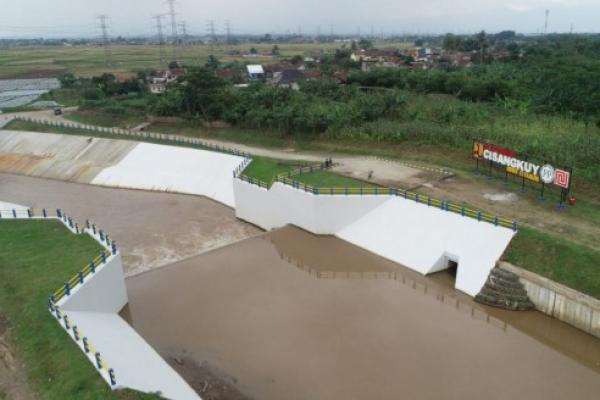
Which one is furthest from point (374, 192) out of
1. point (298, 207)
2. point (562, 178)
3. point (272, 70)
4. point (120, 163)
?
point (272, 70)

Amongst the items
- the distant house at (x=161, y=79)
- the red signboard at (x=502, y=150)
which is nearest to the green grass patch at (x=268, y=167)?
the red signboard at (x=502, y=150)

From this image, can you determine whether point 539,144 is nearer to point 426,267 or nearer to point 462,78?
point 426,267

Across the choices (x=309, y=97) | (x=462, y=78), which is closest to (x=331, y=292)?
(x=309, y=97)

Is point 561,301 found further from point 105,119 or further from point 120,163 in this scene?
point 105,119

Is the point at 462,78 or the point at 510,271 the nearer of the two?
the point at 510,271

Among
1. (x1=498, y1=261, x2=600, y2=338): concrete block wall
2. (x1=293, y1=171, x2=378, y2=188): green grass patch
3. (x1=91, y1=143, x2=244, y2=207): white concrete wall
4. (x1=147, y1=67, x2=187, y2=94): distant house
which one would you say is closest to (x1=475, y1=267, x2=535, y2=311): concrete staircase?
(x1=498, y1=261, x2=600, y2=338): concrete block wall

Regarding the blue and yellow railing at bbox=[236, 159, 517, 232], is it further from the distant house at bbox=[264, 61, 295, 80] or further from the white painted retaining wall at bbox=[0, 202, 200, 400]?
the distant house at bbox=[264, 61, 295, 80]

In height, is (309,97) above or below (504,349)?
above
